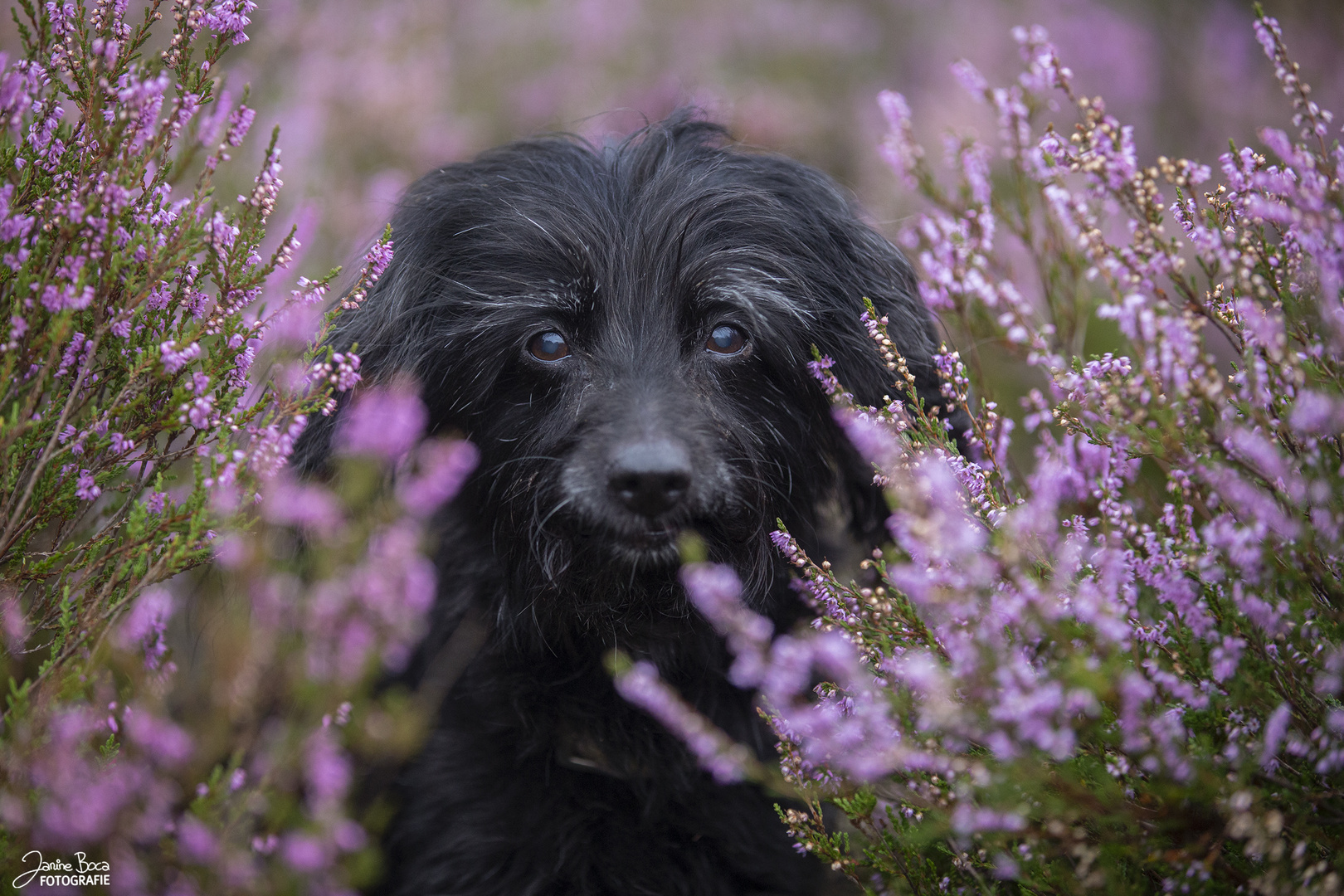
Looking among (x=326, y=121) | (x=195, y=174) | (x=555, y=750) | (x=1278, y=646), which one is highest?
(x=326, y=121)

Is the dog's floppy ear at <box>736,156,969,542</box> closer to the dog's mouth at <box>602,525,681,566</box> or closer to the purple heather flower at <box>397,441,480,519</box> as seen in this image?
the dog's mouth at <box>602,525,681,566</box>

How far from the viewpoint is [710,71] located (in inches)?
336

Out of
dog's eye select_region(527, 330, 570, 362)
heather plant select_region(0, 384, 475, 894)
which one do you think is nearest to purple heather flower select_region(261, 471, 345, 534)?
heather plant select_region(0, 384, 475, 894)

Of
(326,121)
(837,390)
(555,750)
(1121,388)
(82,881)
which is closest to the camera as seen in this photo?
(82,881)

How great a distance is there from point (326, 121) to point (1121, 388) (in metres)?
5.84

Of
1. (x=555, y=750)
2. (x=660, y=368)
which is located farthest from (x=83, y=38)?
(x=555, y=750)

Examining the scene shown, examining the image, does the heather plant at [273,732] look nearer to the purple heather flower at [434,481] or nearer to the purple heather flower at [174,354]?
the purple heather flower at [434,481]

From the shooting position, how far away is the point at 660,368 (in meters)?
2.22

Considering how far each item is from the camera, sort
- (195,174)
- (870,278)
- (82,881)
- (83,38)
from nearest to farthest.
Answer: (82,881) < (83,38) < (870,278) < (195,174)

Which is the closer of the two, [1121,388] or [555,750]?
[1121,388]

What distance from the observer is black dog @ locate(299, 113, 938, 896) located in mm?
2191

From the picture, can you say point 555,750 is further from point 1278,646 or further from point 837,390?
point 1278,646

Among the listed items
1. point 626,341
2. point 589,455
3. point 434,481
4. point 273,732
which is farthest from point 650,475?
point 273,732

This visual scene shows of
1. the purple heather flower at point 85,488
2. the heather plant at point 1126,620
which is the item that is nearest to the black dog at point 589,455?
the heather plant at point 1126,620
